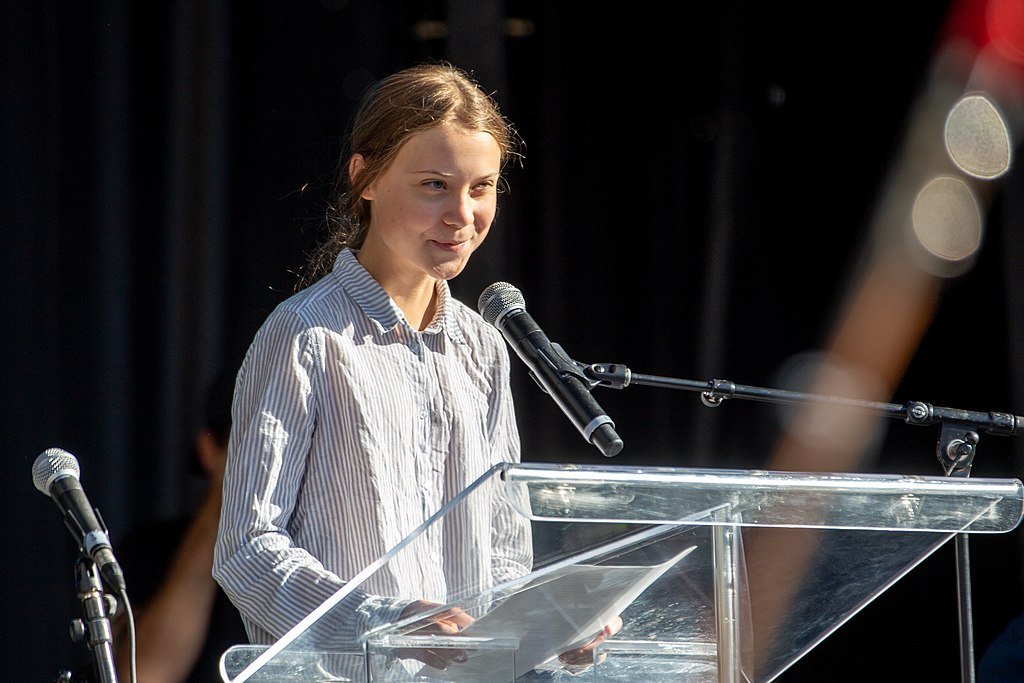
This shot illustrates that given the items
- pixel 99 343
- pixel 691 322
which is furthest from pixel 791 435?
pixel 99 343

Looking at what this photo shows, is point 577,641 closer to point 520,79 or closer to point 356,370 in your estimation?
point 356,370

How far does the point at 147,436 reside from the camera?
2.42m

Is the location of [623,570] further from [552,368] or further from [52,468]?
[52,468]

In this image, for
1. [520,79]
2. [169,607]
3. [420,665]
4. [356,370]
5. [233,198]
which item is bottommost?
[169,607]

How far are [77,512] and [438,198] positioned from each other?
0.75 meters

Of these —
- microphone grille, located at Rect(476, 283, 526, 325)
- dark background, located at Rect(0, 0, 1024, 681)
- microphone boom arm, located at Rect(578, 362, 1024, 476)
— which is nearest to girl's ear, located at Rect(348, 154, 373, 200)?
microphone grille, located at Rect(476, 283, 526, 325)

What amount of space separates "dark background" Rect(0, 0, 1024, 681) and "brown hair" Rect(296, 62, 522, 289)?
0.57 metres

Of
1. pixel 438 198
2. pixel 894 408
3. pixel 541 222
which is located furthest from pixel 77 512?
pixel 541 222

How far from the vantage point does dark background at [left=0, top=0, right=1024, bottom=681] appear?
2332 millimetres

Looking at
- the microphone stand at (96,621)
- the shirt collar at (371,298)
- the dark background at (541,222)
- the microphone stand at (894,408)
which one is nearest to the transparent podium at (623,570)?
the microphone stand at (96,621)

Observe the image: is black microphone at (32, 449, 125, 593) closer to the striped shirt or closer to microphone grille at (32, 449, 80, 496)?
microphone grille at (32, 449, 80, 496)

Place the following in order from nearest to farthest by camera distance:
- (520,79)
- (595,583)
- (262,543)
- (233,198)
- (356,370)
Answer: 1. (595,583)
2. (262,543)
3. (356,370)
4. (233,198)
5. (520,79)

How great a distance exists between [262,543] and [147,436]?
981mm

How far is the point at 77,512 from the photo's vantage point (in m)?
1.30
